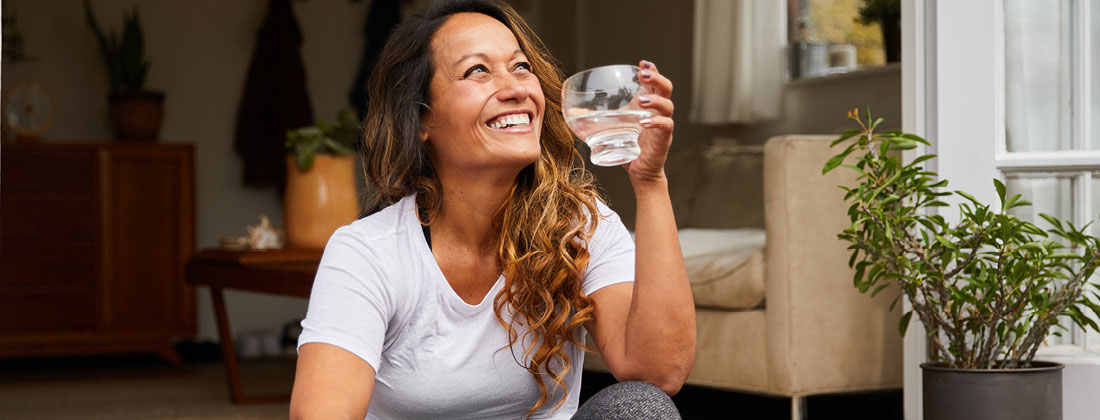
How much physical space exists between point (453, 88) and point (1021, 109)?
1398 mm

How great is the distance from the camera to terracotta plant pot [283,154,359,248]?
334cm

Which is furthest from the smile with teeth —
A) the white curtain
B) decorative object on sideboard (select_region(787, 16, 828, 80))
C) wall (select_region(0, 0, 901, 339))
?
wall (select_region(0, 0, 901, 339))

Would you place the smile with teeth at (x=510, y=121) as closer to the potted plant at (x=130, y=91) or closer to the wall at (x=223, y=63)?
the wall at (x=223, y=63)

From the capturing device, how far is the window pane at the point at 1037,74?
2.24 m

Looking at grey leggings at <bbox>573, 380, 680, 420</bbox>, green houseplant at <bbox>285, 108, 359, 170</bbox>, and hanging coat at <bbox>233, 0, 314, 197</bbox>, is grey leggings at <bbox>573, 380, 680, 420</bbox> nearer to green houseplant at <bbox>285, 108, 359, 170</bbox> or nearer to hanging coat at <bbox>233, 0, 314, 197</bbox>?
green houseplant at <bbox>285, 108, 359, 170</bbox>

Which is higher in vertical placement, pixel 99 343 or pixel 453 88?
pixel 453 88

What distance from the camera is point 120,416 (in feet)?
11.1

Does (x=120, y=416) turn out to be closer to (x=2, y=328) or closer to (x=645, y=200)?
(x=2, y=328)

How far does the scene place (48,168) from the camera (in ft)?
14.9

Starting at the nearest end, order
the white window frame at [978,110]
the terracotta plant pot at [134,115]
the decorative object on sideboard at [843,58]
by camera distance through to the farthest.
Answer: the white window frame at [978,110]
the decorative object on sideboard at [843,58]
the terracotta plant pot at [134,115]

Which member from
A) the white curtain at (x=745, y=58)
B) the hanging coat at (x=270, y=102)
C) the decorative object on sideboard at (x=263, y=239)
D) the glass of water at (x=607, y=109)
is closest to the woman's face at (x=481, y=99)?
the glass of water at (x=607, y=109)

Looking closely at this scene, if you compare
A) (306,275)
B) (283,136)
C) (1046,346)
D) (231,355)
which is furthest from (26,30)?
(1046,346)

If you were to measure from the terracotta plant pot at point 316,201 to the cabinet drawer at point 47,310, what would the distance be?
1.73 m

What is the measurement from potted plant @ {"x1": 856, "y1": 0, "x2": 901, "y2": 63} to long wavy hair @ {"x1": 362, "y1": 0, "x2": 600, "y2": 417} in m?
2.40
